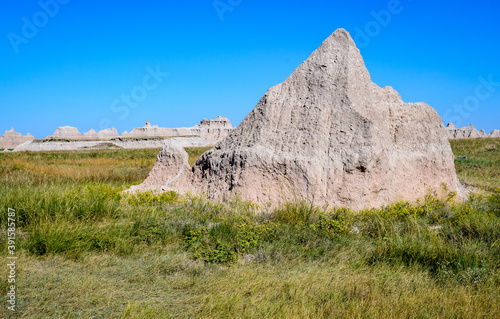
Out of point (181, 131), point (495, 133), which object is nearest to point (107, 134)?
point (181, 131)

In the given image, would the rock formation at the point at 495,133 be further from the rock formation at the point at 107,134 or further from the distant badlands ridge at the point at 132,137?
the rock formation at the point at 107,134

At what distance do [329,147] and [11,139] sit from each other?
72.7 meters

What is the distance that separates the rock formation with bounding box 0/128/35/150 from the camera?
198 feet

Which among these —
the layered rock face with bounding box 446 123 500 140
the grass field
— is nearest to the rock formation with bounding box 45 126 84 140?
the grass field

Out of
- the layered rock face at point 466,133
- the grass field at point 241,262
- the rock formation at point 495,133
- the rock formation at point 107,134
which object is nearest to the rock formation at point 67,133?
Answer: the rock formation at point 107,134

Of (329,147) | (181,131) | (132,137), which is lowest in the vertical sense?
(329,147)

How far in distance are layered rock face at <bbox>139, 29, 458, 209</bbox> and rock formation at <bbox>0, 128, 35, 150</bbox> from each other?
6707 cm

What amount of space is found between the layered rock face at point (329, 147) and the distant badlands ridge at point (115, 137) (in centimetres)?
4948

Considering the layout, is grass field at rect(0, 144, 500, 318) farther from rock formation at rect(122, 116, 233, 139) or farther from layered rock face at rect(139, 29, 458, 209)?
rock formation at rect(122, 116, 233, 139)

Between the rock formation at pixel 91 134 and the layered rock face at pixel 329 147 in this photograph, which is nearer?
the layered rock face at pixel 329 147

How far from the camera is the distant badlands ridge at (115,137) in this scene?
51.3 m

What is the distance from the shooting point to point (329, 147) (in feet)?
21.8

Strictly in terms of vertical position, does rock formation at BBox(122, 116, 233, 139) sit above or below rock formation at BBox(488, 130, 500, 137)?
above

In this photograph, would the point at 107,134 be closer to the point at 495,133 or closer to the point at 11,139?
the point at 11,139
